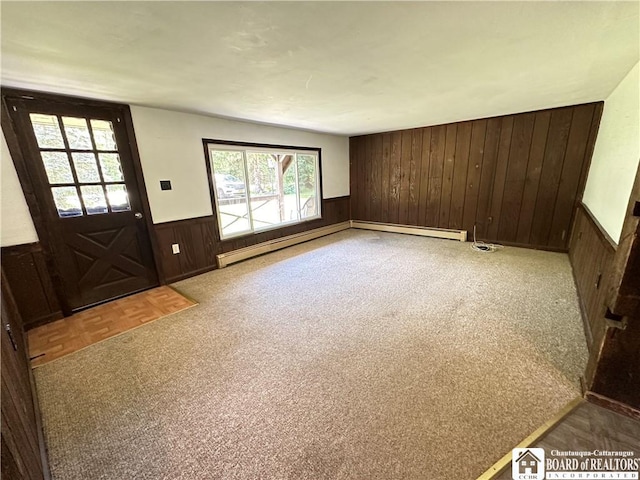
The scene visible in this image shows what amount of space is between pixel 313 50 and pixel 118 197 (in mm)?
2647

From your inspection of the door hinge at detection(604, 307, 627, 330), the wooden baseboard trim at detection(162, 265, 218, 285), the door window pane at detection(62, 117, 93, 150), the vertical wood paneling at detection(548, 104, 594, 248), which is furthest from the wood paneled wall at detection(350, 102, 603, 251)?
the door window pane at detection(62, 117, 93, 150)

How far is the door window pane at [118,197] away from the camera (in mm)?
2799

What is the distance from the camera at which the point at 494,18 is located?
4.40ft

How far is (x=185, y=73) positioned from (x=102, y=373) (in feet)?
7.59

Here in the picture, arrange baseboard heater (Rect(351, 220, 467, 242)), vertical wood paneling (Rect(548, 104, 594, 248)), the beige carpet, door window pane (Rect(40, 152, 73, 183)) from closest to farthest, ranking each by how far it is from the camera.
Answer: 1. the beige carpet
2. door window pane (Rect(40, 152, 73, 183))
3. vertical wood paneling (Rect(548, 104, 594, 248))
4. baseboard heater (Rect(351, 220, 467, 242))

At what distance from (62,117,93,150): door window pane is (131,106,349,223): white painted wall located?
0.44 metres

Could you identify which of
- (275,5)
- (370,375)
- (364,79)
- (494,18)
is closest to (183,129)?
(364,79)

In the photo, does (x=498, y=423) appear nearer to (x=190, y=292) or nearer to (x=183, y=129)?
(x=190, y=292)

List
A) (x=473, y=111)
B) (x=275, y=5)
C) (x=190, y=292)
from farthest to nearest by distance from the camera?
1. (x=473, y=111)
2. (x=190, y=292)
3. (x=275, y=5)

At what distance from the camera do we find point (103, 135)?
2701 millimetres

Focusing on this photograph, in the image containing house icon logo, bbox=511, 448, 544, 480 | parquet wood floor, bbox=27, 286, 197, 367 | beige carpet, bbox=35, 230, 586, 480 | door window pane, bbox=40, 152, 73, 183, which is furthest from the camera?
door window pane, bbox=40, 152, 73, 183

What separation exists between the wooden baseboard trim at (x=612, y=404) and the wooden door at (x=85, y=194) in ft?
13.6

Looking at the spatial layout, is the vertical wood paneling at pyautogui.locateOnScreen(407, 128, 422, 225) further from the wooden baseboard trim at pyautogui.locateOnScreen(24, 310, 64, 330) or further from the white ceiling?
the wooden baseboard trim at pyautogui.locateOnScreen(24, 310, 64, 330)

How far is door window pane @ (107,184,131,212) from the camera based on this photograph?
280 cm
